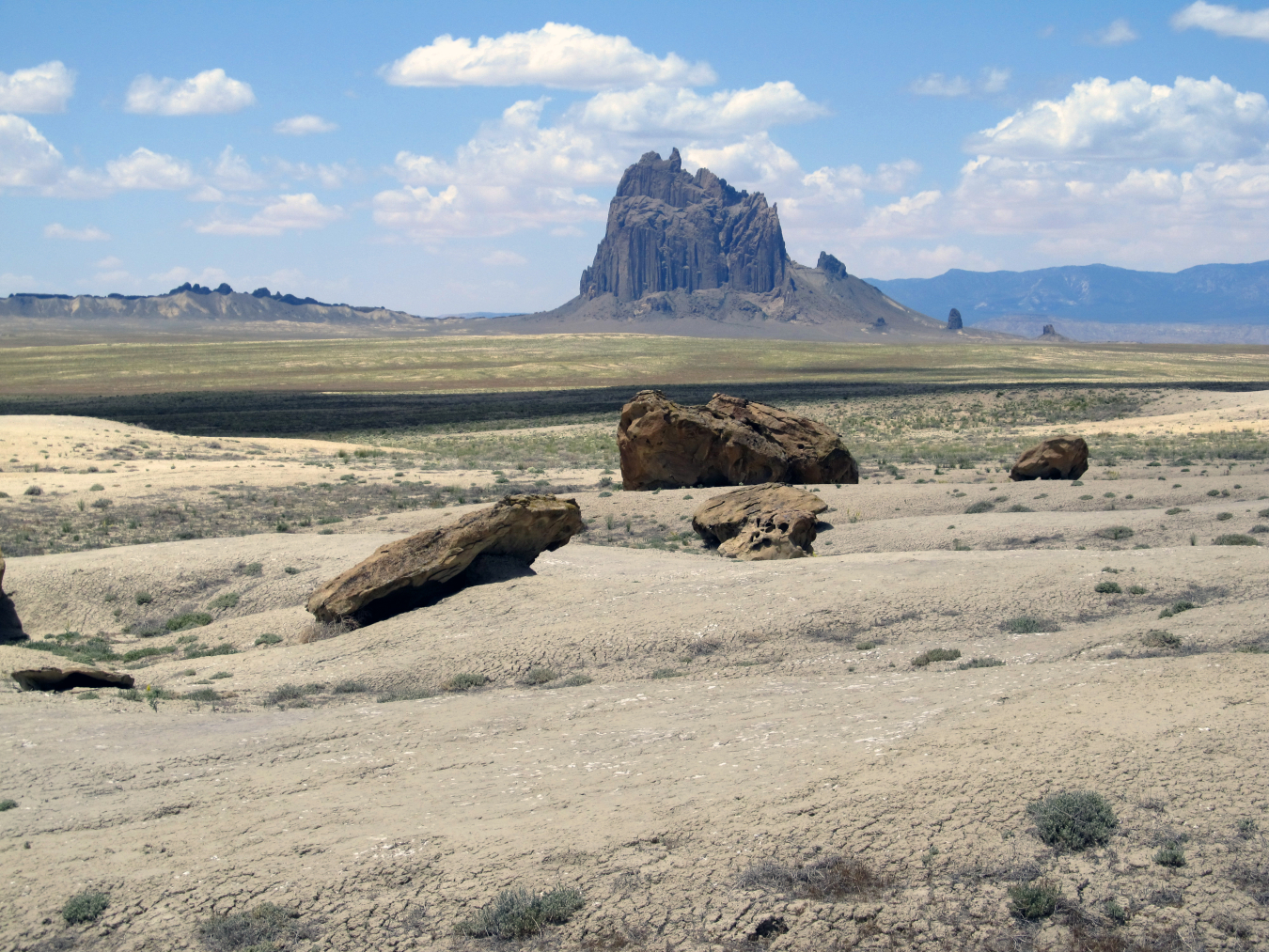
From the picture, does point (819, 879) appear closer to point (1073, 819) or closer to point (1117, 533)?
point (1073, 819)

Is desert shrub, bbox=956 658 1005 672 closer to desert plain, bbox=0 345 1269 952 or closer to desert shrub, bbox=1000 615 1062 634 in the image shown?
desert plain, bbox=0 345 1269 952

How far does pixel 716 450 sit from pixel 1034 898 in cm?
2483

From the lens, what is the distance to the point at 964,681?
36.3 ft

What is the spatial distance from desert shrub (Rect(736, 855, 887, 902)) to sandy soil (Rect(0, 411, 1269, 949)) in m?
0.07

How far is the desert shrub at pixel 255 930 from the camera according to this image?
701cm

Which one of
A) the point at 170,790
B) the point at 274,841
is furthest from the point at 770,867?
the point at 170,790

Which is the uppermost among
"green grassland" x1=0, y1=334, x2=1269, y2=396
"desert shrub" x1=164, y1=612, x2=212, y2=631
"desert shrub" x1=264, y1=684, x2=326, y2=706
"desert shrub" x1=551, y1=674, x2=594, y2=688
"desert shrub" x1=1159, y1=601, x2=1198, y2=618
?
"green grassland" x1=0, y1=334, x2=1269, y2=396

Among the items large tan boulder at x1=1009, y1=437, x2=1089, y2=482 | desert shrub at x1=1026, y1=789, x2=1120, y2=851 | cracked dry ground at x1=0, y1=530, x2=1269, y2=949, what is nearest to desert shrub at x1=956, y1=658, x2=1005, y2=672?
cracked dry ground at x1=0, y1=530, x2=1269, y2=949

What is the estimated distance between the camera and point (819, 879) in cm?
721

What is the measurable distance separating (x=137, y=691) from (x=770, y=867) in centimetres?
929

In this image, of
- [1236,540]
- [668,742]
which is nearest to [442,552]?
[668,742]

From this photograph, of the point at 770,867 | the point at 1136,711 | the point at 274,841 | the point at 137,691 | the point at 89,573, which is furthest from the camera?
the point at 89,573

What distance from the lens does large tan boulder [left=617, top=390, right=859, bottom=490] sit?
102 ft

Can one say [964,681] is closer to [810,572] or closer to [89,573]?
[810,572]
